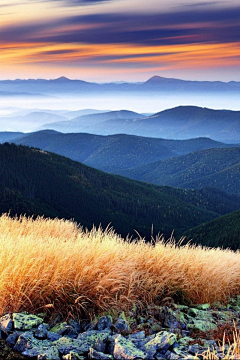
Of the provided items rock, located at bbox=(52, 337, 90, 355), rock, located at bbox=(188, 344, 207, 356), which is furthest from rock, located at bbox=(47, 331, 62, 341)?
rock, located at bbox=(188, 344, 207, 356)

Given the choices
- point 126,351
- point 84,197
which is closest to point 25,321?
point 126,351

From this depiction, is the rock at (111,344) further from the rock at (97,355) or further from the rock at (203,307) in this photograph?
the rock at (203,307)

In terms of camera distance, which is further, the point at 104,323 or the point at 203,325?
the point at 203,325

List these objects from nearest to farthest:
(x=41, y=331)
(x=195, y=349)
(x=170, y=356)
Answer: (x=170, y=356), (x=195, y=349), (x=41, y=331)

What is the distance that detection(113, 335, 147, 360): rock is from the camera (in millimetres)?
4766

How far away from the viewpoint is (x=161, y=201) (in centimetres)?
18112

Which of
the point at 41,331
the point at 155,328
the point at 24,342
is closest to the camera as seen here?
the point at 24,342

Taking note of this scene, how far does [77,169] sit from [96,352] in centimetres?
18251

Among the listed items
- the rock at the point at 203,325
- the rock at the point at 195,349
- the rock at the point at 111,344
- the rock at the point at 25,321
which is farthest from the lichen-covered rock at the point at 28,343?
the rock at the point at 203,325

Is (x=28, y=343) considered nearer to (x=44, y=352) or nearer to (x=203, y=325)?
(x=44, y=352)

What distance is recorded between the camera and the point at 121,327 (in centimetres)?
577

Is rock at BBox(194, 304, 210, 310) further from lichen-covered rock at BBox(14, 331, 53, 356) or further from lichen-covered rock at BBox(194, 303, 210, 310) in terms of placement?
lichen-covered rock at BBox(14, 331, 53, 356)

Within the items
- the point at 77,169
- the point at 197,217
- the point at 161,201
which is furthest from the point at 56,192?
the point at 197,217

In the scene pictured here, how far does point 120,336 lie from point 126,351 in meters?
0.44
